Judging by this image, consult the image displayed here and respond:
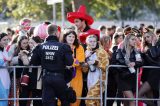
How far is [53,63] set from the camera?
37.4 feet

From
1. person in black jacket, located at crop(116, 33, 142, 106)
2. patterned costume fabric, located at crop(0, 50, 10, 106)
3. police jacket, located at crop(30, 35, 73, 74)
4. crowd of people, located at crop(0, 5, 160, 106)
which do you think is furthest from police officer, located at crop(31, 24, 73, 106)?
person in black jacket, located at crop(116, 33, 142, 106)

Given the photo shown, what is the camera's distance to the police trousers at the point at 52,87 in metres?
11.4

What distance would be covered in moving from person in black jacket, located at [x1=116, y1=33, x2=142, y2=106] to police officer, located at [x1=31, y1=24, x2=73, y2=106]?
1397 mm

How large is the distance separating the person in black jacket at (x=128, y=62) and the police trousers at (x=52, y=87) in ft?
4.76

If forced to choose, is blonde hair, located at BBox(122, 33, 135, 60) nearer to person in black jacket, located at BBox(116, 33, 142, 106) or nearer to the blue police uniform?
person in black jacket, located at BBox(116, 33, 142, 106)

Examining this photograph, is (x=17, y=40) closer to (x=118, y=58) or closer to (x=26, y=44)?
(x=26, y=44)

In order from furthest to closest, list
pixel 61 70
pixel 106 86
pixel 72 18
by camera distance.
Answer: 1. pixel 72 18
2. pixel 106 86
3. pixel 61 70

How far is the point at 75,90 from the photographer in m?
12.2

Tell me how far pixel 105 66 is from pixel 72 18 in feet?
6.00

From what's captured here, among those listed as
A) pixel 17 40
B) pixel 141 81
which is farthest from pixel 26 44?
pixel 141 81

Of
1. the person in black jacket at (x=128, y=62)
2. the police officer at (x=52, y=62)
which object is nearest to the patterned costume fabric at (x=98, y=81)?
the person in black jacket at (x=128, y=62)

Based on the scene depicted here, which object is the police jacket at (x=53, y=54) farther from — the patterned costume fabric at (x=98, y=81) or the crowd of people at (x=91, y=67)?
the patterned costume fabric at (x=98, y=81)

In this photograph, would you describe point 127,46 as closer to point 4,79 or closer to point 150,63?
point 150,63

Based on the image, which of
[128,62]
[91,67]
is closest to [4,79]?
[91,67]
